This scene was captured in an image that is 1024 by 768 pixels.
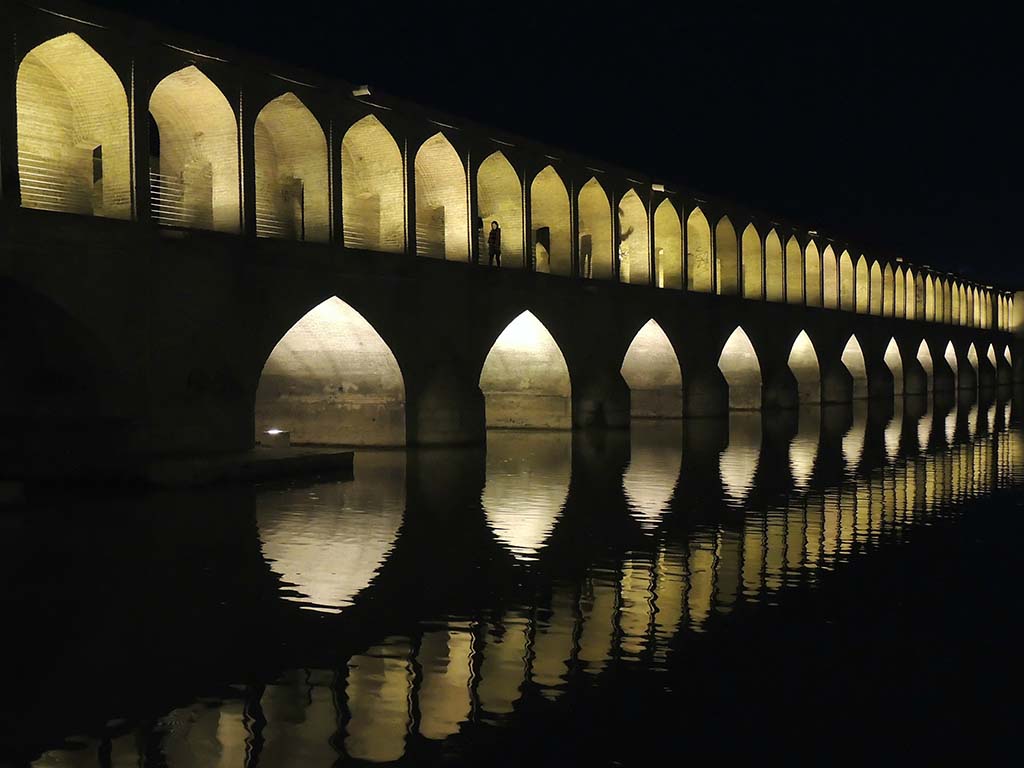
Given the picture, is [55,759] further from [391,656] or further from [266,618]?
[266,618]

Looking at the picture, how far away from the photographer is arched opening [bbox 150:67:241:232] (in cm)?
1387

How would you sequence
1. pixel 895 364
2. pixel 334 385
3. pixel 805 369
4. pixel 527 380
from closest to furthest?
pixel 334 385, pixel 527 380, pixel 805 369, pixel 895 364

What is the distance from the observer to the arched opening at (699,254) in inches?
1021

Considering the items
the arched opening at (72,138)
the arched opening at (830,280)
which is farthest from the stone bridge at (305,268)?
the arched opening at (830,280)

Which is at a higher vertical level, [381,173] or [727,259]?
[381,173]

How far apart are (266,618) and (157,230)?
794 cm

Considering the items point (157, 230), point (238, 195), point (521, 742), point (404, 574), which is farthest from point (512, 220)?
point (521, 742)

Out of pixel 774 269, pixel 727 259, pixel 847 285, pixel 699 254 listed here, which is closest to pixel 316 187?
pixel 699 254

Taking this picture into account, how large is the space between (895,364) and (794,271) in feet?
36.0

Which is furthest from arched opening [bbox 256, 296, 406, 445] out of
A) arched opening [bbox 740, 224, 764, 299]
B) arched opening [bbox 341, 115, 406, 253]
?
arched opening [bbox 740, 224, 764, 299]

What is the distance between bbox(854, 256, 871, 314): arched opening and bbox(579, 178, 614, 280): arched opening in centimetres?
1627

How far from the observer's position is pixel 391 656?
5074 millimetres

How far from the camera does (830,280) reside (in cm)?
3284

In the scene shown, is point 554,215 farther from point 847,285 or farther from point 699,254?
point 847,285
